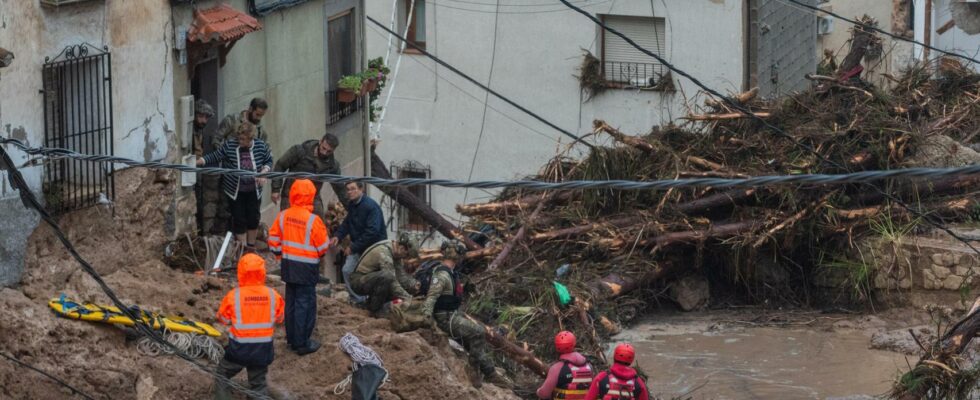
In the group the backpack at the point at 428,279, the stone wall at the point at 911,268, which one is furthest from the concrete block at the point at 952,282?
the backpack at the point at 428,279

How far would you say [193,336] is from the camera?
11.9 metres

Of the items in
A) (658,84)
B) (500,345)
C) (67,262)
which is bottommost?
(500,345)

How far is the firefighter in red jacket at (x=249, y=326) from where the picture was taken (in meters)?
11.0

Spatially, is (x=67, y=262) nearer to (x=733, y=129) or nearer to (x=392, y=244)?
(x=392, y=244)

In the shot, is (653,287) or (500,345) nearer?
(500,345)

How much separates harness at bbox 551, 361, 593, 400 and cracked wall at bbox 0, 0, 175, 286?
4048 mm

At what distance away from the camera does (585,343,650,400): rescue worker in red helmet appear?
11008 mm

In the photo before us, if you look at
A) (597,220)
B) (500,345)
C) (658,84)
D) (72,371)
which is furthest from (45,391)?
(658,84)

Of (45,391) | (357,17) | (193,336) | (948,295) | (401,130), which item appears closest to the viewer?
(45,391)

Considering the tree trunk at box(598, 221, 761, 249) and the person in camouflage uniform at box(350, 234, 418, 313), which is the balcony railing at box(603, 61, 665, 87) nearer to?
the tree trunk at box(598, 221, 761, 249)

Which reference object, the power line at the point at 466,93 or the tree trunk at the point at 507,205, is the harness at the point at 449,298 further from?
the power line at the point at 466,93

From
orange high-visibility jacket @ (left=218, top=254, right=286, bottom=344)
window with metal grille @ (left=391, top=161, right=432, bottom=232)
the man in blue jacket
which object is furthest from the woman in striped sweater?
window with metal grille @ (left=391, top=161, right=432, bottom=232)

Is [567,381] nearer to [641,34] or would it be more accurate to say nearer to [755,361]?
[755,361]

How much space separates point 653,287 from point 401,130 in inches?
396
